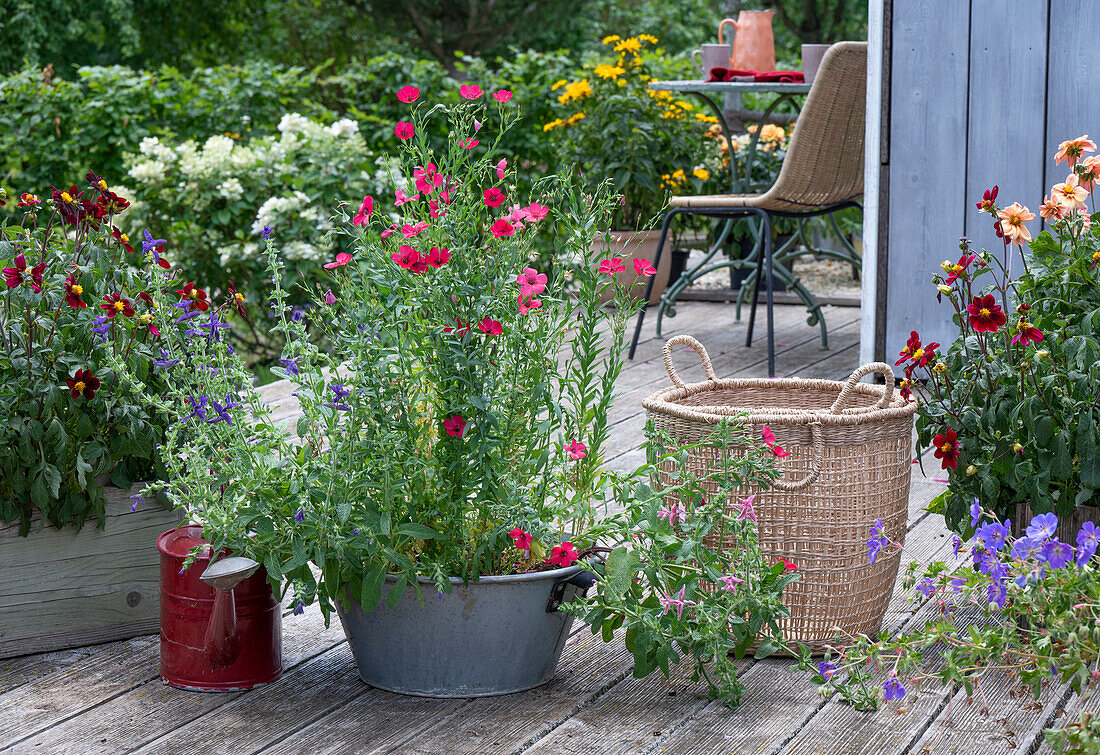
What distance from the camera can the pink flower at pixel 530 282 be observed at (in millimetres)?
1646

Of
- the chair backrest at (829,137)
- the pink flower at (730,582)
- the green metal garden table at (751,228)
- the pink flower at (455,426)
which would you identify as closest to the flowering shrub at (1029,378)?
the pink flower at (730,582)

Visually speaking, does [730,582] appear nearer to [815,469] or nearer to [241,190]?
[815,469]

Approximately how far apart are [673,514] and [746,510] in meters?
0.11

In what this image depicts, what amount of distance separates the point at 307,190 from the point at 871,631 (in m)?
3.45

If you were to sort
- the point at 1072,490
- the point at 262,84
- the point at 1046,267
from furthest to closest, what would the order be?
the point at 262,84 → the point at 1046,267 → the point at 1072,490

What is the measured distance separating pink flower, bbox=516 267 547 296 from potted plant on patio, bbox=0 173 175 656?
0.56m

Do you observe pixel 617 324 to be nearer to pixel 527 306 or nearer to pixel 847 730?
pixel 527 306

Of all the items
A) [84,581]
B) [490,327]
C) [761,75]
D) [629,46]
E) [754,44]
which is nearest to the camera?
[490,327]

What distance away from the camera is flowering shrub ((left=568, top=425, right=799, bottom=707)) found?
1.69 metres

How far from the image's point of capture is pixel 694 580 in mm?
1704

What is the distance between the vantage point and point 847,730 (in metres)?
1.67

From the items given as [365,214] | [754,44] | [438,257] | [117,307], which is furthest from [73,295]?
[754,44]

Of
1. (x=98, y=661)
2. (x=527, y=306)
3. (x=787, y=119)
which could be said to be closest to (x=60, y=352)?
(x=98, y=661)

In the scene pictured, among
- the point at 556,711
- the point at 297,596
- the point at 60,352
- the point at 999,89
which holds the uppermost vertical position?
the point at 999,89
